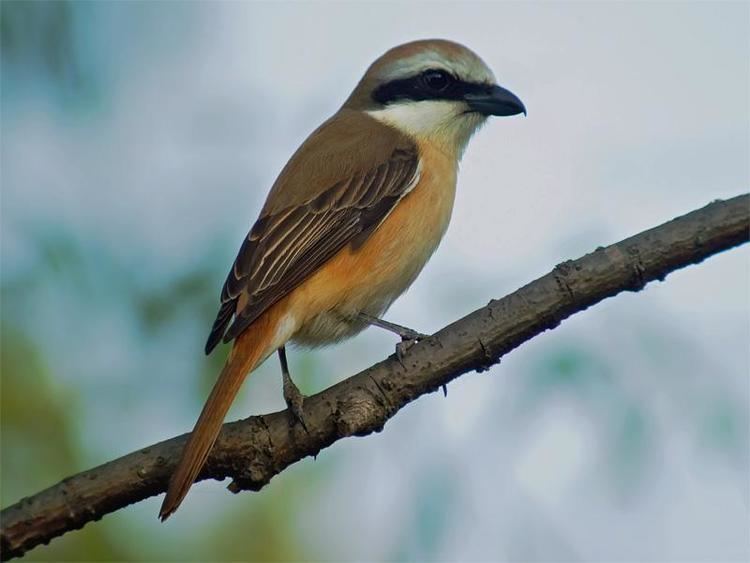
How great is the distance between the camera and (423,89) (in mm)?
5652

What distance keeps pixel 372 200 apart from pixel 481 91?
1.04 meters

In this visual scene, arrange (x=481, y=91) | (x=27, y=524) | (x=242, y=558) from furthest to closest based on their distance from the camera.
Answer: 1. (x=481, y=91)
2. (x=242, y=558)
3. (x=27, y=524)

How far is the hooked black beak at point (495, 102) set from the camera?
5.48 metres

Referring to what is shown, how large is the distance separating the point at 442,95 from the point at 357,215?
3.64 ft

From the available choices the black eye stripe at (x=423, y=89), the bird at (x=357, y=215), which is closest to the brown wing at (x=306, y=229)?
the bird at (x=357, y=215)

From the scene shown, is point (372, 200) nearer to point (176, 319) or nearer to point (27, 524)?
point (176, 319)

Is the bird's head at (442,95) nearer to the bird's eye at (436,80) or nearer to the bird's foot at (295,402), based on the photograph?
the bird's eye at (436,80)

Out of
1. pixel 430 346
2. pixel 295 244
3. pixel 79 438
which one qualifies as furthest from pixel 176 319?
pixel 430 346

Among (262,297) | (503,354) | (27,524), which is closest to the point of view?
(27,524)

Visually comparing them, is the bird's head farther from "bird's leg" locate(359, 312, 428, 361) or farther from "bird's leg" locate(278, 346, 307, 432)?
"bird's leg" locate(278, 346, 307, 432)

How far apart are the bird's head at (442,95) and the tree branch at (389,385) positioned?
1980 mm

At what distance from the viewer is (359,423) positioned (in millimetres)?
3711

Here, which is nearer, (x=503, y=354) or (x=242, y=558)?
(x=503, y=354)

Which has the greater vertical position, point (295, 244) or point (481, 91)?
point (481, 91)
